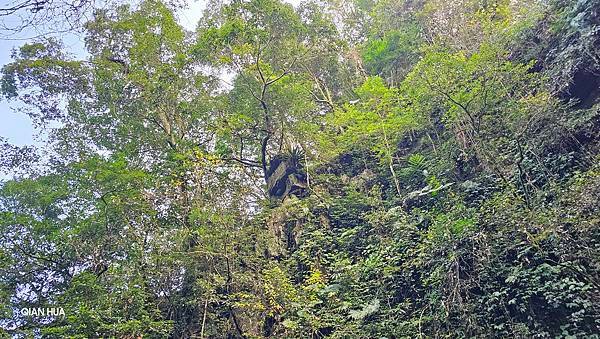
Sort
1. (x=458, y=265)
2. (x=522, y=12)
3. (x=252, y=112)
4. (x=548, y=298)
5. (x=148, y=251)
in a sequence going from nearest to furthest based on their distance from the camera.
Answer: (x=548, y=298)
(x=458, y=265)
(x=148, y=251)
(x=522, y=12)
(x=252, y=112)

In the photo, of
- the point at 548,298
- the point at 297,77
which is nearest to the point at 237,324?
the point at 548,298

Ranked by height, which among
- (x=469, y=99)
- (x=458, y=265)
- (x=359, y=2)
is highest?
(x=359, y=2)

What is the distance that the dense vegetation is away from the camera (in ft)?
17.9

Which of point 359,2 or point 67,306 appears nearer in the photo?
point 67,306

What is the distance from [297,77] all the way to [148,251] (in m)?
5.41

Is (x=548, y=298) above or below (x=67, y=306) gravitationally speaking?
below

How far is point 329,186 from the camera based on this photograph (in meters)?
9.78

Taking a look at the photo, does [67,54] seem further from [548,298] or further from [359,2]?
[548,298]

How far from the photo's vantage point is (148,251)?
7.46m

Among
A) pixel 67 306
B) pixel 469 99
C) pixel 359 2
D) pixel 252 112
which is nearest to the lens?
pixel 67 306

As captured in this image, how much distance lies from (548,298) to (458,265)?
1066mm

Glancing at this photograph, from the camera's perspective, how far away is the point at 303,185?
9633 millimetres

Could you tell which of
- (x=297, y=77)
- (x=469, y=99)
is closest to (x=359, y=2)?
(x=297, y=77)

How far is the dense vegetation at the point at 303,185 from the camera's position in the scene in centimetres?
545
